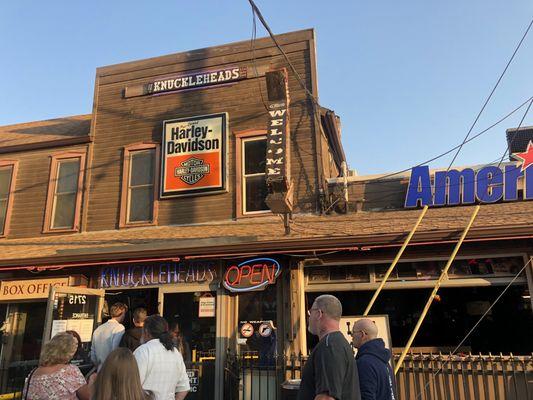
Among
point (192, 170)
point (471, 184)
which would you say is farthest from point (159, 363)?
point (471, 184)

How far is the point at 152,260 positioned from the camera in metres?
8.79

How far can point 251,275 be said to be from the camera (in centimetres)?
868

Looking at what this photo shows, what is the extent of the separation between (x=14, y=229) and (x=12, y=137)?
311cm

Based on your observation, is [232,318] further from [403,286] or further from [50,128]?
[50,128]

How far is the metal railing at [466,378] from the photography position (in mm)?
6488

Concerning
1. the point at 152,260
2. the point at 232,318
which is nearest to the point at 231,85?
the point at 152,260

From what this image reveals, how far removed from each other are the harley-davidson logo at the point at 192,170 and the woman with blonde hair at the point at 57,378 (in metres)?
7.28

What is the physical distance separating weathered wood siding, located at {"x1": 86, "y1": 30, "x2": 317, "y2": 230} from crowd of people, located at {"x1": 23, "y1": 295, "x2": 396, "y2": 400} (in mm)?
6544

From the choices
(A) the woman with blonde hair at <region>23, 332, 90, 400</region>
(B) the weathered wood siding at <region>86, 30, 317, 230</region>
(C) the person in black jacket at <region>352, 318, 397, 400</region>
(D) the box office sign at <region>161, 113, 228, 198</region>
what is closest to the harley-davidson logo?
(D) the box office sign at <region>161, 113, 228, 198</region>

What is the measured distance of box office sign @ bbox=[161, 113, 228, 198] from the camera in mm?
10875

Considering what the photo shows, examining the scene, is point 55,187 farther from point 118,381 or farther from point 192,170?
point 118,381

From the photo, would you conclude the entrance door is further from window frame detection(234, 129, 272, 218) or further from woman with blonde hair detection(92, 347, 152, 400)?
woman with blonde hair detection(92, 347, 152, 400)

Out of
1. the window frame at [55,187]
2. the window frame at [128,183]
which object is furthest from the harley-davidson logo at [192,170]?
the window frame at [55,187]

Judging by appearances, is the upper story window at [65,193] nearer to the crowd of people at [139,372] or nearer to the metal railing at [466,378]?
the crowd of people at [139,372]
